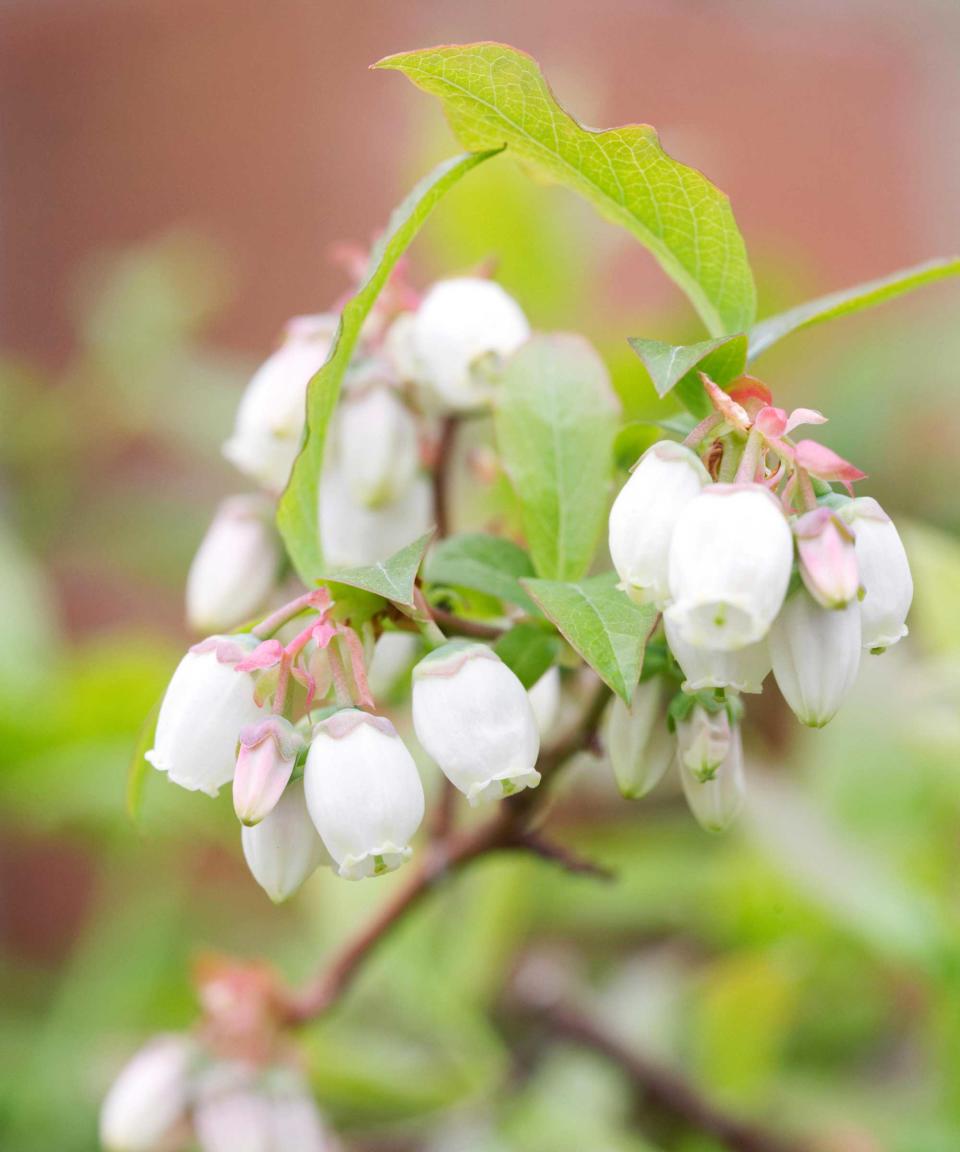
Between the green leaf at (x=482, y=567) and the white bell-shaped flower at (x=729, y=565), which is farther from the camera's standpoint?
the green leaf at (x=482, y=567)

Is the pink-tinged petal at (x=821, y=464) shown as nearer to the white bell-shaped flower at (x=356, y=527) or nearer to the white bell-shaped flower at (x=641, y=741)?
the white bell-shaped flower at (x=641, y=741)

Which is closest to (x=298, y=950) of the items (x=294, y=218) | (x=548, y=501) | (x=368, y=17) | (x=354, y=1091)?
(x=354, y=1091)

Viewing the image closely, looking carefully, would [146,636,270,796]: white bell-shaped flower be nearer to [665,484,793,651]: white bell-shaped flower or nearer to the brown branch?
[665,484,793,651]: white bell-shaped flower

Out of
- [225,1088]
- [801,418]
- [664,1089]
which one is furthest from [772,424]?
[664,1089]

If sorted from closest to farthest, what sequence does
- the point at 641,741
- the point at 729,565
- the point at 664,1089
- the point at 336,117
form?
the point at 729,565 < the point at 641,741 < the point at 664,1089 < the point at 336,117

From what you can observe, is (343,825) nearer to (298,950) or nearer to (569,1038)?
(569,1038)

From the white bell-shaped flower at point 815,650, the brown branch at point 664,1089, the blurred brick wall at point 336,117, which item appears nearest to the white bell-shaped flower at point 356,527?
the white bell-shaped flower at point 815,650

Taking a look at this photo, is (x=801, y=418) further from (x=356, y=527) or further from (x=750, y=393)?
(x=356, y=527)
